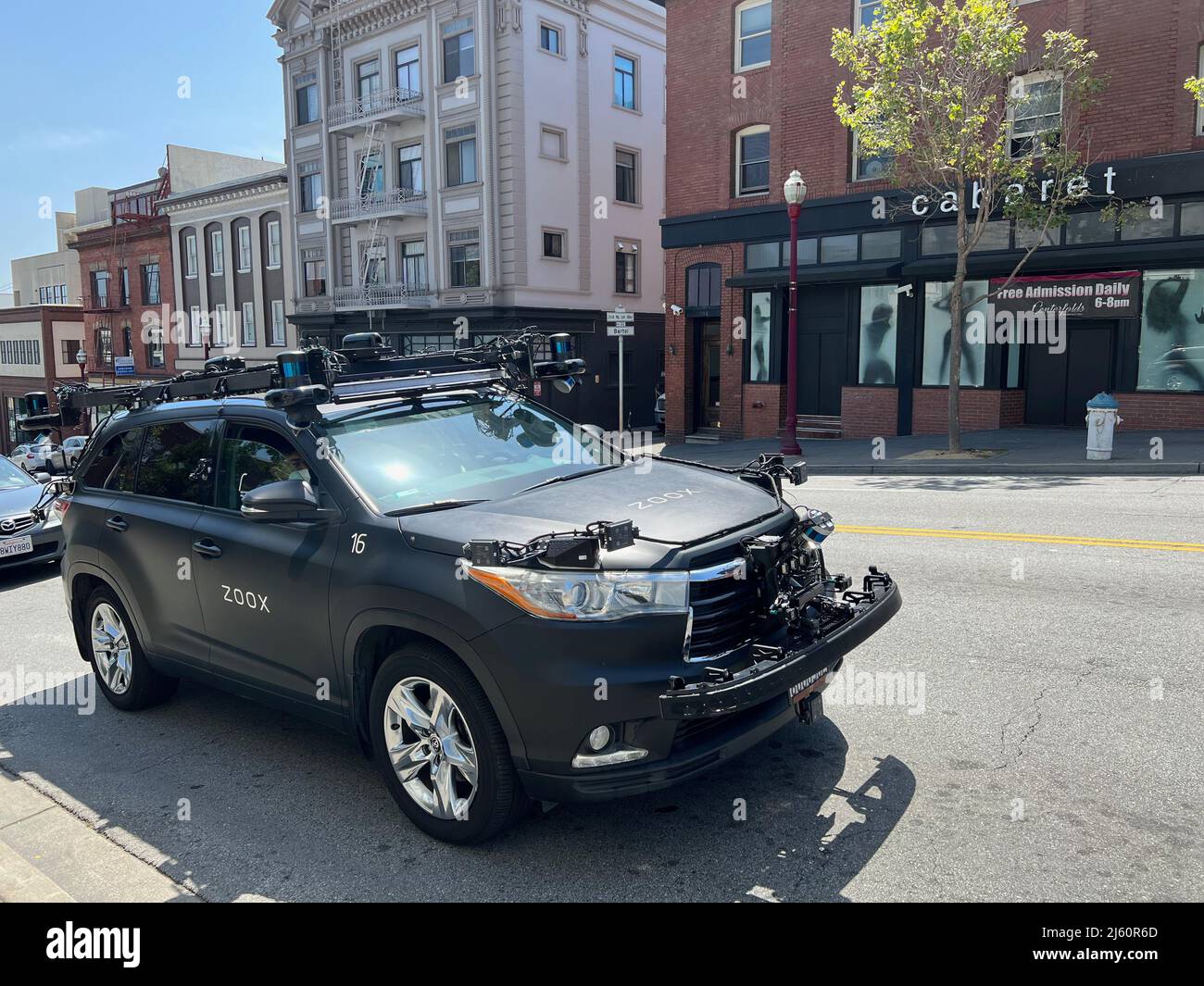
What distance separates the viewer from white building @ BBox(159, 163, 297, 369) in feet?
141

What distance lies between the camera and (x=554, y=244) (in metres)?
34.7

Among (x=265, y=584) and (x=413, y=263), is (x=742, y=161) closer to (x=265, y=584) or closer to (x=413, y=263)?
(x=413, y=263)

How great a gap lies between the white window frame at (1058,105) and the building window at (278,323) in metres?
31.6

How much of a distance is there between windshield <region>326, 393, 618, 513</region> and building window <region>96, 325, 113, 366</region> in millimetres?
55344

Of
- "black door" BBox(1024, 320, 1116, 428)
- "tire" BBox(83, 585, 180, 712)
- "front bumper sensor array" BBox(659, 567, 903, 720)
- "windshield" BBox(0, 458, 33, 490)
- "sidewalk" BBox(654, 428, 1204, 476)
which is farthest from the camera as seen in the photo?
"black door" BBox(1024, 320, 1116, 428)

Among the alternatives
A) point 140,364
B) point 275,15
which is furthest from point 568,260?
point 140,364

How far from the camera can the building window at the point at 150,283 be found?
167 feet

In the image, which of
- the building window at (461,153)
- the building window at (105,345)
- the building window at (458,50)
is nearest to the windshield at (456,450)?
the building window at (461,153)

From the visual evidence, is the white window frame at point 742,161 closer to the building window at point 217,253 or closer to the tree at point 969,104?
the tree at point 969,104

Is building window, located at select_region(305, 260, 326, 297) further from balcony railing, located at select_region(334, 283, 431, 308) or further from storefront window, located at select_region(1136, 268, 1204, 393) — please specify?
storefront window, located at select_region(1136, 268, 1204, 393)

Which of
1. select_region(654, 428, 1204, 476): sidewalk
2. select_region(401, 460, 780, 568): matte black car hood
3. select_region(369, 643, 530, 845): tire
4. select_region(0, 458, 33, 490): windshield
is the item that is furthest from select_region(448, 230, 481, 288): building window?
select_region(369, 643, 530, 845): tire

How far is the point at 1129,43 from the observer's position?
786 inches

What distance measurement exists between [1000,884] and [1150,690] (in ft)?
7.80
